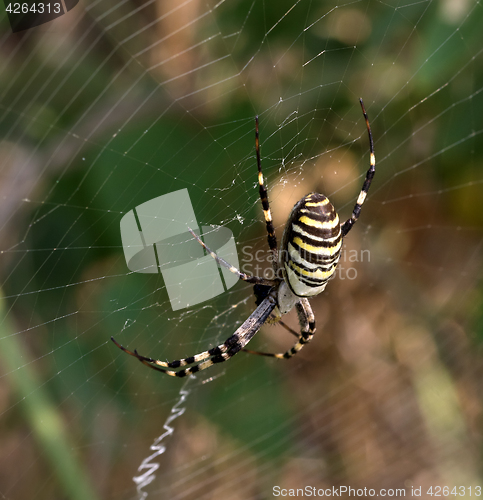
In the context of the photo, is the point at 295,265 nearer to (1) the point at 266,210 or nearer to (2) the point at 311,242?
(2) the point at 311,242

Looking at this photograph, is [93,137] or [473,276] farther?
[473,276]

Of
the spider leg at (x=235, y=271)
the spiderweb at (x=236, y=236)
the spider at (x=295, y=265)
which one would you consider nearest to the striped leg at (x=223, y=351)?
the spider at (x=295, y=265)

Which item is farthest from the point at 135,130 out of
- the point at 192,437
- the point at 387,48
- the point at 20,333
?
the point at 192,437

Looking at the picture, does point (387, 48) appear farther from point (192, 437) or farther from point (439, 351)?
point (192, 437)

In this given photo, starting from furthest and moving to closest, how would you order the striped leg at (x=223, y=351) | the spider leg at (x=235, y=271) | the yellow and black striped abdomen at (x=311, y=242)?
the striped leg at (x=223, y=351)
the spider leg at (x=235, y=271)
the yellow and black striped abdomen at (x=311, y=242)

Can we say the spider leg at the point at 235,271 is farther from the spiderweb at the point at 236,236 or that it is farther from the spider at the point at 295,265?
the spiderweb at the point at 236,236

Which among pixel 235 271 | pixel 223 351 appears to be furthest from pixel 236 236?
pixel 223 351
